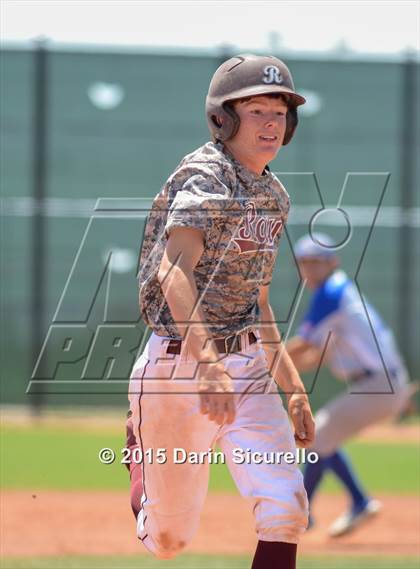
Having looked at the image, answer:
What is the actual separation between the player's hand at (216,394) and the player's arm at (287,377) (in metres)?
0.76

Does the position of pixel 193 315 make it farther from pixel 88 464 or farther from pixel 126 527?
pixel 88 464

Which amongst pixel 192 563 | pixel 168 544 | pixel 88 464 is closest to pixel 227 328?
pixel 168 544

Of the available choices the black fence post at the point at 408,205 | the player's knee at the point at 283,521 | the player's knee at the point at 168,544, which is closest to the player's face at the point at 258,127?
the player's knee at the point at 283,521

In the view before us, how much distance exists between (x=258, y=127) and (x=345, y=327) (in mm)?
4629

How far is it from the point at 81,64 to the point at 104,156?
1.36 meters

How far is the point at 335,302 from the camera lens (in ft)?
28.7

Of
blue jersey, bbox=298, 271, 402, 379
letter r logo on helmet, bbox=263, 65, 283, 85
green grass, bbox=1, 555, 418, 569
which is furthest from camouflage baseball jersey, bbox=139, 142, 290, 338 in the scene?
blue jersey, bbox=298, 271, 402, 379

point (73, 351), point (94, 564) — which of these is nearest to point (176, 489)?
point (94, 564)

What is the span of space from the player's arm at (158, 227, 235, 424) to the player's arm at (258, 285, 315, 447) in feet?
2.32

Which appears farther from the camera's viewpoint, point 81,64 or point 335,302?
point 81,64

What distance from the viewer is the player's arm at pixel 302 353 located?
8.93 metres

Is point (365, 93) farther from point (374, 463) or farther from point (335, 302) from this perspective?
point (335, 302)

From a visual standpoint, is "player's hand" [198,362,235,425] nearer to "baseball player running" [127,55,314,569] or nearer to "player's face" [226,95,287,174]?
"baseball player running" [127,55,314,569]

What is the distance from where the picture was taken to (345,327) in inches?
350
